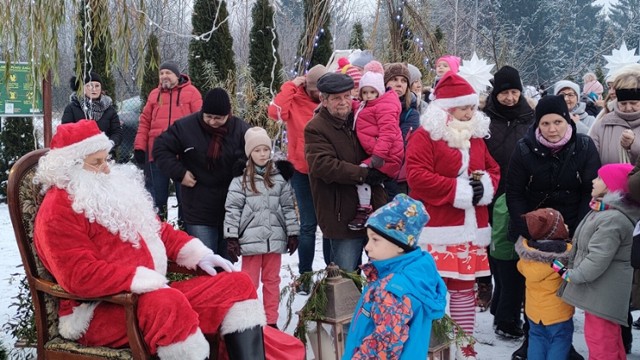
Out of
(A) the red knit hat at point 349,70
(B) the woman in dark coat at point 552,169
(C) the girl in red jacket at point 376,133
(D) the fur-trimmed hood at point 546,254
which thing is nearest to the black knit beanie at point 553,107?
(B) the woman in dark coat at point 552,169

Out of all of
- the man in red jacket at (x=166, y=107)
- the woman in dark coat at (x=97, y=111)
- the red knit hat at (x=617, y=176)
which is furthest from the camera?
the woman in dark coat at (x=97, y=111)

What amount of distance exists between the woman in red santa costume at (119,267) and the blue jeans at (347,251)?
4.08 ft

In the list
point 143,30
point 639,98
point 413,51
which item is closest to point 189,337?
point 143,30

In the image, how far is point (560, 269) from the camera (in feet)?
12.3

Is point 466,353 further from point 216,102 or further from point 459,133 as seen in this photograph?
point 216,102

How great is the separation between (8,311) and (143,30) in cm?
272

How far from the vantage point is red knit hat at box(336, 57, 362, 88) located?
5496 mm

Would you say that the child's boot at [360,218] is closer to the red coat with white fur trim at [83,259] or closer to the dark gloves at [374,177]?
the dark gloves at [374,177]

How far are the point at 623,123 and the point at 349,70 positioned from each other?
7.27 ft

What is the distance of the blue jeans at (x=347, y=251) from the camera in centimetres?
457

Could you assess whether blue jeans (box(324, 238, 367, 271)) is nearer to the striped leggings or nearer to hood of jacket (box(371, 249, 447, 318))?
the striped leggings

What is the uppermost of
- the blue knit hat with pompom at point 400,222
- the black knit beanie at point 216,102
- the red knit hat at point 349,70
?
the red knit hat at point 349,70

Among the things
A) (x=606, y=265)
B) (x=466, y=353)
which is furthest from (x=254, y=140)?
(x=606, y=265)

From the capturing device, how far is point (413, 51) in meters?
9.88
